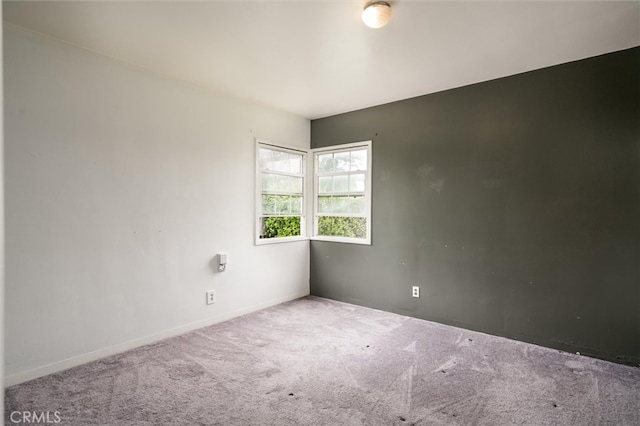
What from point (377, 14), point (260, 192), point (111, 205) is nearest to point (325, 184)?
point (260, 192)

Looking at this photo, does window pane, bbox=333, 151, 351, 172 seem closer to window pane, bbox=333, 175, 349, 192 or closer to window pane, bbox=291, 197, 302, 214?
window pane, bbox=333, 175, 349, 192

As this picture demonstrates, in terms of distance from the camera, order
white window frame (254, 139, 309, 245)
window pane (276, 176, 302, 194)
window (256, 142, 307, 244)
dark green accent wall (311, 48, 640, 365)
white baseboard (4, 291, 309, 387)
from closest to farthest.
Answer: white baseboard (4, 291, 309, 387) < dark green accent wall (311, 48, 640, 365) < white window frame (254, 139, 309, 245) < window (256, 142, 307, 244) < window pane (276, 176, 302, 194)

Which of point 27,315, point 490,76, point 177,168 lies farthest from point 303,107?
point 27,315

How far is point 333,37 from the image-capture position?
2.50 m

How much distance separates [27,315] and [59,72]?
179cm

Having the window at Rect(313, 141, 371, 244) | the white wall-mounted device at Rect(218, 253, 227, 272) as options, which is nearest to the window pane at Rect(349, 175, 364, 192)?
the window at Rect(313, 141, 371, 244)

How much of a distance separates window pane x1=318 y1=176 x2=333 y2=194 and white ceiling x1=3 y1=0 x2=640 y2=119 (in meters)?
1.49

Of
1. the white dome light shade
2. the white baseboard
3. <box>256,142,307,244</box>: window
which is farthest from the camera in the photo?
<box>256,142,307,244</box>: window

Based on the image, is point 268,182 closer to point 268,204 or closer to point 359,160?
point 268,204

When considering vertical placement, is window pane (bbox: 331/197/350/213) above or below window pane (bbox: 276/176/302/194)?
below

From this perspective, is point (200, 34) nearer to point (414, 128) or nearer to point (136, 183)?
point (136, 183)

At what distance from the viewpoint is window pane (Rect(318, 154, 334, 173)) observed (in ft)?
15.2

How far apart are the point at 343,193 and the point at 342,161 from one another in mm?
423

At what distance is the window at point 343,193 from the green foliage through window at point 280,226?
293 millimetres
